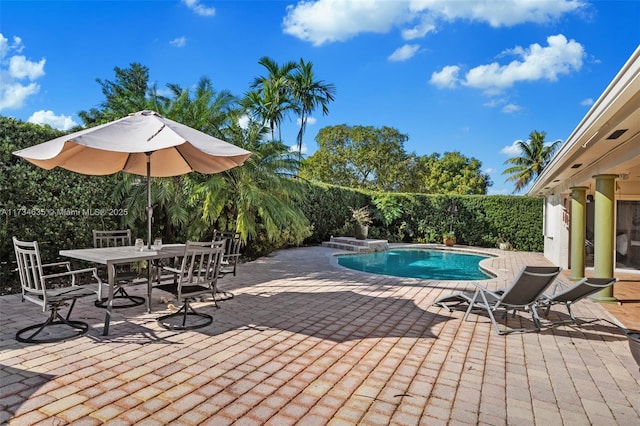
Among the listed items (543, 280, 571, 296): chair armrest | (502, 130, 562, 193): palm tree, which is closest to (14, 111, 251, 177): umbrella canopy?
(543, 280, 571, 296): chair armrest

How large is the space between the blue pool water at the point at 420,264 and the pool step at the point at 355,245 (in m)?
0.35

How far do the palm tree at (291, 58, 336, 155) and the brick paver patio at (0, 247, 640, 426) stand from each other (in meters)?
14.4

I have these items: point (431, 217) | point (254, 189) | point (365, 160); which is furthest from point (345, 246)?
point (365, 160)

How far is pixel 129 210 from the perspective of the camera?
8523mm

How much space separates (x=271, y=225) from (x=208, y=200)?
1776mm

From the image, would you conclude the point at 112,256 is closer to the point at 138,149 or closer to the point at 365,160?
the point at 138,149

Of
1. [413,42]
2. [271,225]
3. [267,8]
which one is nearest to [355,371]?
[271,225]

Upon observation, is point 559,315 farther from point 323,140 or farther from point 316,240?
point 323,140

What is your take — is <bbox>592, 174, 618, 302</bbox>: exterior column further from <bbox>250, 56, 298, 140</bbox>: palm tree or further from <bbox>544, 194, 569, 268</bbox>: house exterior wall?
<bbox>250, 56, 298, 140</bbox>: palm tree

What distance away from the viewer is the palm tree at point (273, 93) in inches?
680

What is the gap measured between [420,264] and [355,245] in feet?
11.4

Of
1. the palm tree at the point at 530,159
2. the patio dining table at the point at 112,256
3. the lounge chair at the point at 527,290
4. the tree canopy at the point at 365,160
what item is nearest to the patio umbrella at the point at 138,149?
the patio dining table at the point at 112,256

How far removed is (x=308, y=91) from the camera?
61.8 feet

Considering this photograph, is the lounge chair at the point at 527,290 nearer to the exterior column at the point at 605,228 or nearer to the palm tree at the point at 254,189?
the exterior column at the point at 605,228
